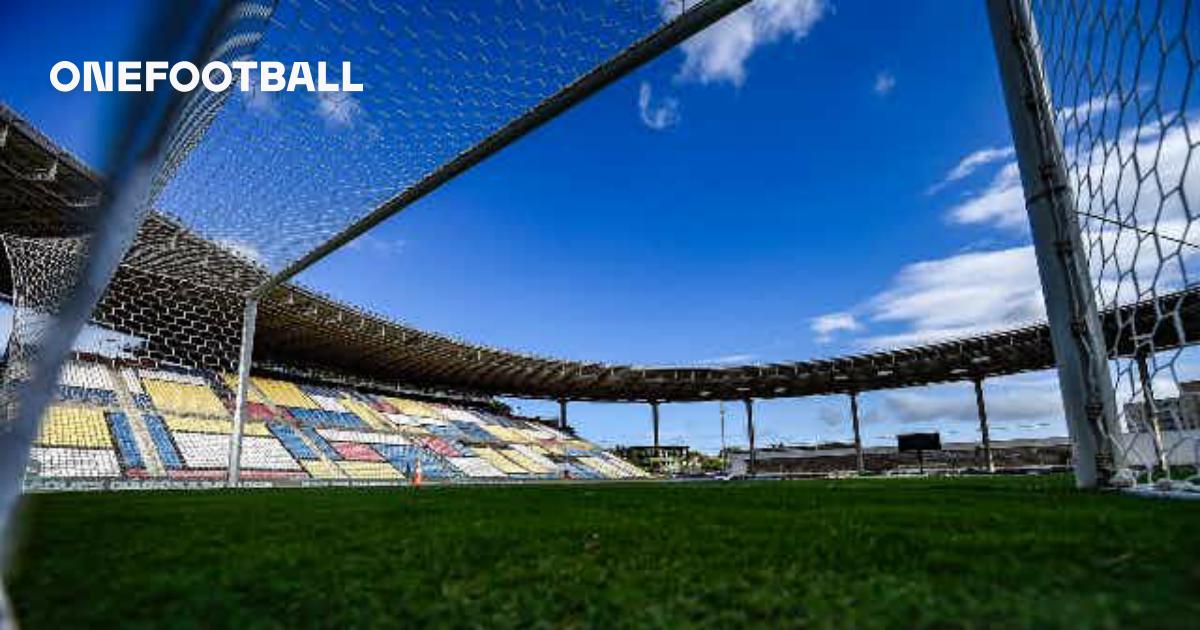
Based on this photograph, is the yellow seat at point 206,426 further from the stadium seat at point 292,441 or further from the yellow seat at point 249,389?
the yellow seat at point 249,389

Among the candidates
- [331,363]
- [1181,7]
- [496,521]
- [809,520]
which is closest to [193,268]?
[331,363]

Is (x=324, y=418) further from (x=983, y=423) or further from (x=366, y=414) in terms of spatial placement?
(x=983, y=423)

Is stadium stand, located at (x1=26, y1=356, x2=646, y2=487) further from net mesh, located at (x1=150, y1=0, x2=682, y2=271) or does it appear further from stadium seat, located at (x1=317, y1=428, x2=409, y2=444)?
net mesh, located at (x1=150, y1=0, x2=682, y2=271)

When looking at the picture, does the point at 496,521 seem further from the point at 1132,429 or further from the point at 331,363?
the point at 331,363

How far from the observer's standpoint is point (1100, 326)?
409cm

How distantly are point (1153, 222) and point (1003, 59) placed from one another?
1.94 m

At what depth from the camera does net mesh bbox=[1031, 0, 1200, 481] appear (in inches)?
119

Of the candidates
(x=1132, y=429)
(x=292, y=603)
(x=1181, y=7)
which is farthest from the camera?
(x=1132, y=429)

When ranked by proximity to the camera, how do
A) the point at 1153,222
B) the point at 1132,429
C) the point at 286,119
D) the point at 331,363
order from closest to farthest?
the point at 1153,222 < the point at 1132,429 < the point at 286,119 < the point at 331,363

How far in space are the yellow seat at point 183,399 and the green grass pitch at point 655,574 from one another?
78.6 feet

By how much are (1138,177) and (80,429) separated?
960 inches

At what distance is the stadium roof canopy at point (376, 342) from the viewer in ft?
49.8

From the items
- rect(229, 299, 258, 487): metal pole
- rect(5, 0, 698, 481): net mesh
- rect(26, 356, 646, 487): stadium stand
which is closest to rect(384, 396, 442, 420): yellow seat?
rect(26, 356, 646, 487): stadium stand

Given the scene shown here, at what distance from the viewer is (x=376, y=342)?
30922 millimetres
